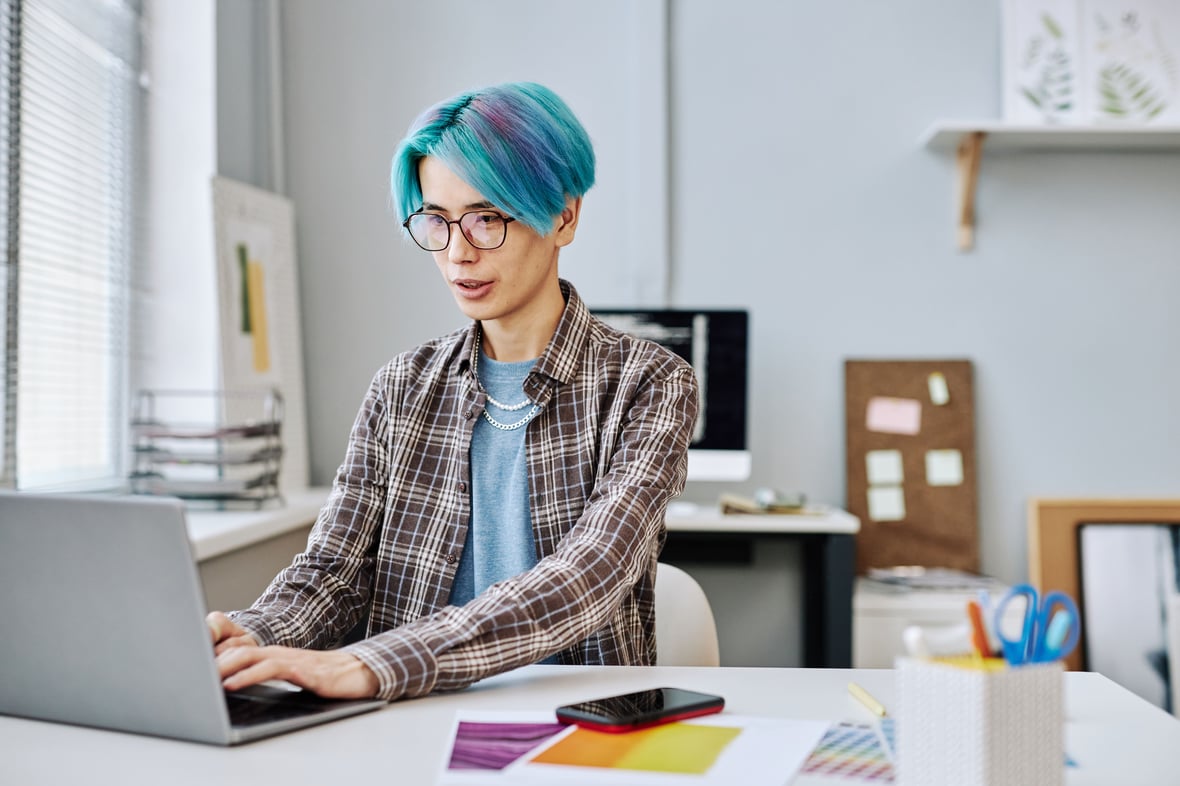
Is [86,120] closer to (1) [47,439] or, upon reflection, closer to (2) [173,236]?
(2) [173,236]

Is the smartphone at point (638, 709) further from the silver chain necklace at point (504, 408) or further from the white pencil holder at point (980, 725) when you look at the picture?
the silver chain necklace at point (504, 408)

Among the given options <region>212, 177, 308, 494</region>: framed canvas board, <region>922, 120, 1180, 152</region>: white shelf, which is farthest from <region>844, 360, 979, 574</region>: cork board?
<region>212, 177, 308, 494</region>: framed canvas board

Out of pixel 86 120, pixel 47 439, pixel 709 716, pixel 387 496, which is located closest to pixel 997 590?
pixel 387 496

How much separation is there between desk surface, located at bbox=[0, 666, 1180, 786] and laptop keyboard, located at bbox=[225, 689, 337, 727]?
3 cm

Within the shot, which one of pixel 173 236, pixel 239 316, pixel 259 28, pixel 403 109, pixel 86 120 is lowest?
pixel 239 316

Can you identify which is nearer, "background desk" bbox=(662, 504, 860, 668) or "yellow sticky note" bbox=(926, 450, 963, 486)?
"background desk" bbox=(662, 504, 860, 668)

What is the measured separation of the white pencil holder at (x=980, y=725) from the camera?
629 mm

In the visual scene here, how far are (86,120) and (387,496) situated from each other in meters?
1.72

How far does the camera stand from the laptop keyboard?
0.84m

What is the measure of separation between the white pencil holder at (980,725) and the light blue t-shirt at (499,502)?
708mm

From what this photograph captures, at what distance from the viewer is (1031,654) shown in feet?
2.18

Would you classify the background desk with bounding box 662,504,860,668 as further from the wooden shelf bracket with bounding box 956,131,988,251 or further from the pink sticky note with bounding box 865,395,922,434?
the wooden shelf bracket with bounding box 956,131,988,251

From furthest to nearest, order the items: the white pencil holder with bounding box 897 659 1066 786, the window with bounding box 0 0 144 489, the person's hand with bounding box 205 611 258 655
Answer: the window with bounding box 0 0 144 489, the person's hand with bounding box 205 611 258 655, the white pencil holder with bounding box 897 659 1066 786

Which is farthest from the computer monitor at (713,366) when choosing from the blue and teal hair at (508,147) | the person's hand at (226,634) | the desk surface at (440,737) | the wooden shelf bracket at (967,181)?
the person's hand at (226,634)
